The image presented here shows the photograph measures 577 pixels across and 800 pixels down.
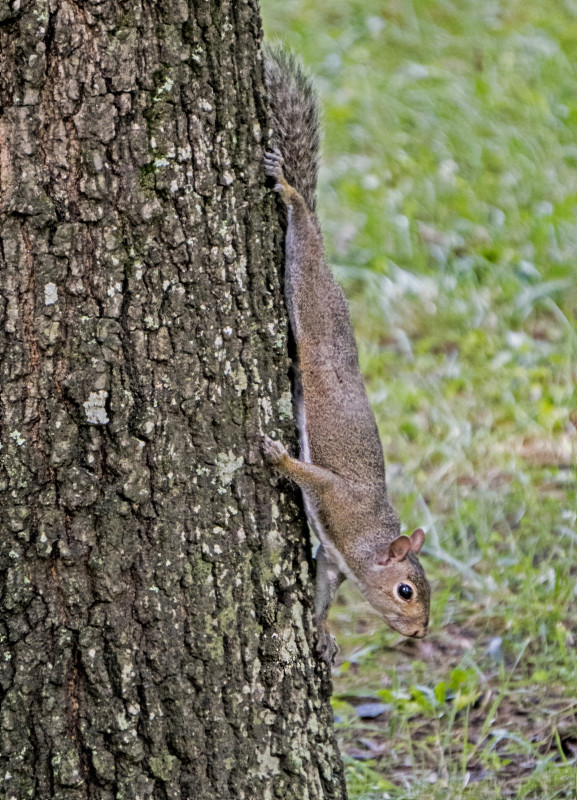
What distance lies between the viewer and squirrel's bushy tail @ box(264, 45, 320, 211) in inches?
99.0

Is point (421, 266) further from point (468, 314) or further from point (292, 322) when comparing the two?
point (292, 322)

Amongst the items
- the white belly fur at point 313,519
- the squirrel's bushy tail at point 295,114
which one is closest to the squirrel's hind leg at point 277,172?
the squirrel's bushy tail at point 295,114

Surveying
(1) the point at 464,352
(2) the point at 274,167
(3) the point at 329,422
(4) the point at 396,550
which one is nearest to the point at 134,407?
(2) the point at 274,167

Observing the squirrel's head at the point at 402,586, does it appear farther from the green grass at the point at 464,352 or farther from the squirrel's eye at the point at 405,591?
the green grass at the point at 464,352

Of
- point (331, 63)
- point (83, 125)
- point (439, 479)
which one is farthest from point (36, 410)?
point (331, 63)

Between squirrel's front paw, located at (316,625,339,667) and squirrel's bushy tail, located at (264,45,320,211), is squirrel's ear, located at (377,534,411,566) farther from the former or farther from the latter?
squirrel's bushy tail, located at (264,45,320,211)

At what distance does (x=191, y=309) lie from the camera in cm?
191

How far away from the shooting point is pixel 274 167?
6.90ft

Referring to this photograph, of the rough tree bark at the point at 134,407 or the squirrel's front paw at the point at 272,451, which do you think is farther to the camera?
the squirrel's front paw at the point at 272,451

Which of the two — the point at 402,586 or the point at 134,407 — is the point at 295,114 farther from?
the point at 402,586

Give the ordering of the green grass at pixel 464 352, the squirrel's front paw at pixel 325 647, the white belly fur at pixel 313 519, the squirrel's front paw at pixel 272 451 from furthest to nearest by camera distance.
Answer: the green grass at pixel 464 352, the white belly fur at pixel 313 519, the squirrel's front paw at pixel 325 647, the squirrel's front paw at pixel 272 451

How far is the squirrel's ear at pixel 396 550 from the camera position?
8.56ft

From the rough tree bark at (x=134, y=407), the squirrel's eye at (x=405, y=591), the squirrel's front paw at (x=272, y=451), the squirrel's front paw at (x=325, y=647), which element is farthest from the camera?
the squirrel's eye at (x=405, y=591)

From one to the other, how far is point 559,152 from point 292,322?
3632mm
